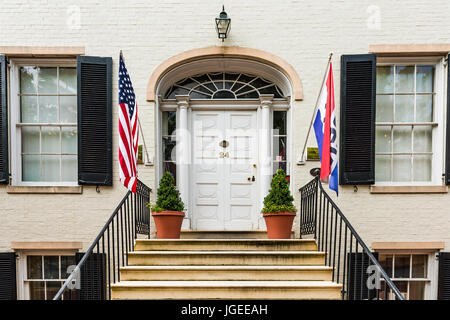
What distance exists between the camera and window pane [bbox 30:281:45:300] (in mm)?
5918

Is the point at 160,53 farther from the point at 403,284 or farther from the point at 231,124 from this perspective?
the point at 403,284

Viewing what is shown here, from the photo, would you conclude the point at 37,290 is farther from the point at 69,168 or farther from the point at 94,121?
the point at 94,121

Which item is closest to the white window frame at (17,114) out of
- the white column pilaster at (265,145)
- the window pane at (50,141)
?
the window pane at (50,141)

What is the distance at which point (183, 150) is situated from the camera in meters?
6.26

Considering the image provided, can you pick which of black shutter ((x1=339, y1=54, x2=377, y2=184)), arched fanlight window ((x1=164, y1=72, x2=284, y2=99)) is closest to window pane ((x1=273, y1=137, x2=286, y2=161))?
arched fanlight window ((x1=164, y1=72, x2=284, y2=99))

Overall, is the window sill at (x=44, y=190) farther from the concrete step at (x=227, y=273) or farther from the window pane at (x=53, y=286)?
the concrete step at (x=227, y=273)

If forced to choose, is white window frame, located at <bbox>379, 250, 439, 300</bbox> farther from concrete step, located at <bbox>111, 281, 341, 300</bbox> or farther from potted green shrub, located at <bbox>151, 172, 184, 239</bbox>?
potted green shrub, located at <bbox>151, 172, 184, 239</bbox>

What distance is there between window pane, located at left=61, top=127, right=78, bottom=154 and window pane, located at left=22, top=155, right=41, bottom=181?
0.46 metres

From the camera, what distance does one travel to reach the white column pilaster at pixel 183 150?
20.3ft

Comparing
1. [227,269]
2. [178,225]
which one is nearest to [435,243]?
[227,269]

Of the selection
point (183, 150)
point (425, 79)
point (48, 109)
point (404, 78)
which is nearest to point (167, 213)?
point (183, 150)

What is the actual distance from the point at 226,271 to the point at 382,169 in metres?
3.15

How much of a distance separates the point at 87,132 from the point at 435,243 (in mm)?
5587

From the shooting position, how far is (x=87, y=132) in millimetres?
5852
